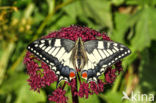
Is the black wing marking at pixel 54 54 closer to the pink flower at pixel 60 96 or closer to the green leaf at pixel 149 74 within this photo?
the pink flower at pixel 60 96

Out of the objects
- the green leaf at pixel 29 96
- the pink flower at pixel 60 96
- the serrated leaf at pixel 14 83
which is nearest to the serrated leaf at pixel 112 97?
the green leaf at pixel 29 96

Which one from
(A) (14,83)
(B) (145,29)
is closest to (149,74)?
(B) (145,29)

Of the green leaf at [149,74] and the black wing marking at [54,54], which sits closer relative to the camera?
the black wing marking at [54,54]

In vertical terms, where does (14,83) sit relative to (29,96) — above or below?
above

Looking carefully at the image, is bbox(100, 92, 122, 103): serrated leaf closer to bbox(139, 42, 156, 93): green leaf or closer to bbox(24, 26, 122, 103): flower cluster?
bbox(139, 42, 156, 93): green leaf

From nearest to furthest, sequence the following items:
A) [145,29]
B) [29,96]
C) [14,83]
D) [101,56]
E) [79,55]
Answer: [101,56]
[79,55]
[29,96]
[145,29]
[14,83]

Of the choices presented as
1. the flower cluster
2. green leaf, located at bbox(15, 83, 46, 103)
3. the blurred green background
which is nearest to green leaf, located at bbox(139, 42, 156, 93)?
the blurred green background

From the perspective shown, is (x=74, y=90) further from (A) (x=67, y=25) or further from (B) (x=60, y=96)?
(A) (x=67, y=25)

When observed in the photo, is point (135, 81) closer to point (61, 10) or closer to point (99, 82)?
point (61, 10)
